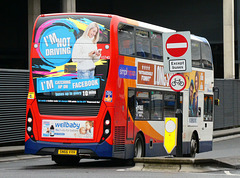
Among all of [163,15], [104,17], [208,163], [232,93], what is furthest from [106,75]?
[163,15]

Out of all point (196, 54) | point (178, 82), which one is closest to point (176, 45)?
point (178, 82)

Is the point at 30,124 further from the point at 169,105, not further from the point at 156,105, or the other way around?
the point at 169,105

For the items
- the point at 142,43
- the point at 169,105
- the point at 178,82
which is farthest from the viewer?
the point at 169,105

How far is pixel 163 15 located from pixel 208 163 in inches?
1615

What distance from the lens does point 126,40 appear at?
16.9 m

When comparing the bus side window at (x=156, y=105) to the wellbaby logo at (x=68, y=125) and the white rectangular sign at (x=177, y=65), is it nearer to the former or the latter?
the wellbaby logo at (x=68, y=125)

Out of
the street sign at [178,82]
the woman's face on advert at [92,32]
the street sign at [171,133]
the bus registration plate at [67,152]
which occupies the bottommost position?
the bus registration plate at [67,152]

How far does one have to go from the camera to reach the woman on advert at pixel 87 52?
16.3 meters

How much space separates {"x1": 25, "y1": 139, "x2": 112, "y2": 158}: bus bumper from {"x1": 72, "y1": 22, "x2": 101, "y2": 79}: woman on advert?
169cm

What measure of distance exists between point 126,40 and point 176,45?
2.23 meters

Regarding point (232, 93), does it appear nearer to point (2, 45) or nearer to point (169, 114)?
point (2, 45)

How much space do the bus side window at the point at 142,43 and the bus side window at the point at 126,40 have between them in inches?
12.9

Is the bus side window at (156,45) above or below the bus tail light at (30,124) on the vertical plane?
above

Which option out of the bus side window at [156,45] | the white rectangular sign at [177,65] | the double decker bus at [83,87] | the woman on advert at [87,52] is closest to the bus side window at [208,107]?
the bus side window at [156,45]
